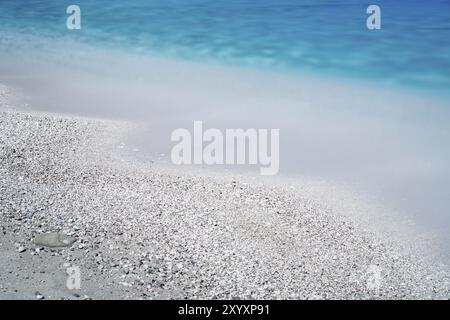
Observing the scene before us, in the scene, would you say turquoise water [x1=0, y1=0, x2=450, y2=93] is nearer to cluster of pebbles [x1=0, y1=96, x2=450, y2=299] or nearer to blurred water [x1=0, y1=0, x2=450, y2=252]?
blurred water [x1=0, y1=0, x2=450, y2=252]

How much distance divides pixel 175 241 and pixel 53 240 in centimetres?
120

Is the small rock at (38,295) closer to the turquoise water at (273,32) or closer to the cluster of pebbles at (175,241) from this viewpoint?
the cluster of pebbles at (175,241)

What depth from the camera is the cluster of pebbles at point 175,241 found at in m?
4.17

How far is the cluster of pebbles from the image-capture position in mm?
4168

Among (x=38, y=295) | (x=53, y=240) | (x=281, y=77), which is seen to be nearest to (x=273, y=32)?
(x=281, y=77)

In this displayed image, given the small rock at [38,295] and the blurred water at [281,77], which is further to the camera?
the blurred water at [281,77]

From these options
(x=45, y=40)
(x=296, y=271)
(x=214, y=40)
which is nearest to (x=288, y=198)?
(x=296, y=271)

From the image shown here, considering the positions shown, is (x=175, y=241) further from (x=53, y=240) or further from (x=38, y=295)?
(x=38, y=295)

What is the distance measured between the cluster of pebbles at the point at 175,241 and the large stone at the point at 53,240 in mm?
42

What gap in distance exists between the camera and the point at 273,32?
13742 millimetres

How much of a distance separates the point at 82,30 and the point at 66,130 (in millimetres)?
7870

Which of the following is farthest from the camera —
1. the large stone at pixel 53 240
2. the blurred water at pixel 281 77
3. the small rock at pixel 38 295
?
the blurred water at pixel 281 77

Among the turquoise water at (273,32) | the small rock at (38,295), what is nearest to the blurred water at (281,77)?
the turquoise water at (273,32)

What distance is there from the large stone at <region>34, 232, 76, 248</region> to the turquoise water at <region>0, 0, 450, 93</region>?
25.2 ft
